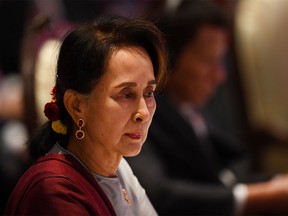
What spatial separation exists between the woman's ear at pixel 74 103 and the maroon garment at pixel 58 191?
62 millimetres

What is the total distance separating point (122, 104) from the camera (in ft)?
3.05

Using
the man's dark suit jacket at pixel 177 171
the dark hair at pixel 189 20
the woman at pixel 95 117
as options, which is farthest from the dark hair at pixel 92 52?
the dark hair at pixel 189 20

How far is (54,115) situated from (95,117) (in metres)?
0.07

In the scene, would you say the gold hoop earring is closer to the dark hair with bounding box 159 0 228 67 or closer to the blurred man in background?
the blurred man in background

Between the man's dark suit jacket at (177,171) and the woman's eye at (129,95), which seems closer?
the woman's eye at (129,95)

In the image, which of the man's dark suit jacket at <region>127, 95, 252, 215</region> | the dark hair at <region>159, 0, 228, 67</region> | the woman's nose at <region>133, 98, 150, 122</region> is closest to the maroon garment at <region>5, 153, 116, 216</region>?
the woman's nose at <region>133, 98, 150, 122</region>

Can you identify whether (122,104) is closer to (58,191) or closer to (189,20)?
(58,191)

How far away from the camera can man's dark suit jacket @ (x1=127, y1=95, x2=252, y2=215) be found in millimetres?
1737

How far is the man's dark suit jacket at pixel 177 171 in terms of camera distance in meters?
1.74

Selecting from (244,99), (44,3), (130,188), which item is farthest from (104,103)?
(44,3)

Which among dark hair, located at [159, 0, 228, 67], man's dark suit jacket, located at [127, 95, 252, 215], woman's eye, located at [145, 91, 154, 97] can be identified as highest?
dark hair, located at [159, 0, 228, 67]

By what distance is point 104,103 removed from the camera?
93cm

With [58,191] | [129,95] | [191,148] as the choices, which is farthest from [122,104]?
[191,148]

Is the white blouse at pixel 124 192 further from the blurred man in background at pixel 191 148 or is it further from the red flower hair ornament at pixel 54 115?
the blurred man in background at pixel 191 148
